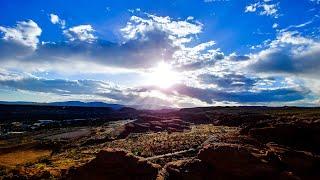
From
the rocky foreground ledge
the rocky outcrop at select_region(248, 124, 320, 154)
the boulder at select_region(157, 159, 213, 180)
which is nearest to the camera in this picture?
the rocky foreground ledge

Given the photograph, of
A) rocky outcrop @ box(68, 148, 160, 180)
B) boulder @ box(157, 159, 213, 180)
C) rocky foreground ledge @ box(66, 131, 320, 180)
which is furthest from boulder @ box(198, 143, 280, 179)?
rocky outcrop @ box(68, 148, 160, 180)

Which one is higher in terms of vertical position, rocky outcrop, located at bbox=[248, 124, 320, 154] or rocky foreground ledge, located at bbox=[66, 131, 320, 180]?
rocky outcrop, located at bbox=[248, 124, 320, 154]

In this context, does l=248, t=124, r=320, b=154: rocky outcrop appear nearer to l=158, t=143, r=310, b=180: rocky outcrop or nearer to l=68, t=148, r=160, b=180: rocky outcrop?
l=158, t=143, r=310, b=180: rocky outcrop

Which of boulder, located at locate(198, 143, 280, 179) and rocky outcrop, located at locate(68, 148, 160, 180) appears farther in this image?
rocky outcrop, located at locate(68, 148, 160, 180)

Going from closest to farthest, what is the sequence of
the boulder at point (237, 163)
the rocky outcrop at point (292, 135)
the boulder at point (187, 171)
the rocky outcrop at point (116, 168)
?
the boulder at point (237, 163)
the boulder at point (187, 171)
the rocky outcrop at point (116, 168)
the rocky outcrop at point (292, 135)

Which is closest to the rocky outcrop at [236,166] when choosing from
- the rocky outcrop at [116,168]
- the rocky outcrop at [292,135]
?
the rocky outcrop at [116,168]

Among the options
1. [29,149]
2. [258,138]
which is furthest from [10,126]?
[258,138]

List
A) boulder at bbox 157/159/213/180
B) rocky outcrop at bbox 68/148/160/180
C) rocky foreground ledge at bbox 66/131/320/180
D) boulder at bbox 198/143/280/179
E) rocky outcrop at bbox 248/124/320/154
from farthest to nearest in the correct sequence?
rocky outcrop at bbox 248/124/320/154, rocky outcrop at bbox 68/148/160/180, boulder at bbox 157/159/213/180, rocky foreground ledge at bbox 66/131/320/180, boulder at bbox 198/143/280/179

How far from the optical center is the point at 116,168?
2855cm

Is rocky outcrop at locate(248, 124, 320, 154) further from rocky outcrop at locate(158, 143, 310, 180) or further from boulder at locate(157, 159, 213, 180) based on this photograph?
boulder at locate(157, 159, 213, 180)

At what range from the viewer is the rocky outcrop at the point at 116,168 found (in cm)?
2805

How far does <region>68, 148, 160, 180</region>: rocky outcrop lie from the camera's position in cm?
2805

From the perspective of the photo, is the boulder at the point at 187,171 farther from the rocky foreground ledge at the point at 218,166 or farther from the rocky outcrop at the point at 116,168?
the rocky outcrop at the point at 116,168

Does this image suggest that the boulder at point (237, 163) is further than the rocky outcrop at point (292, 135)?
No
